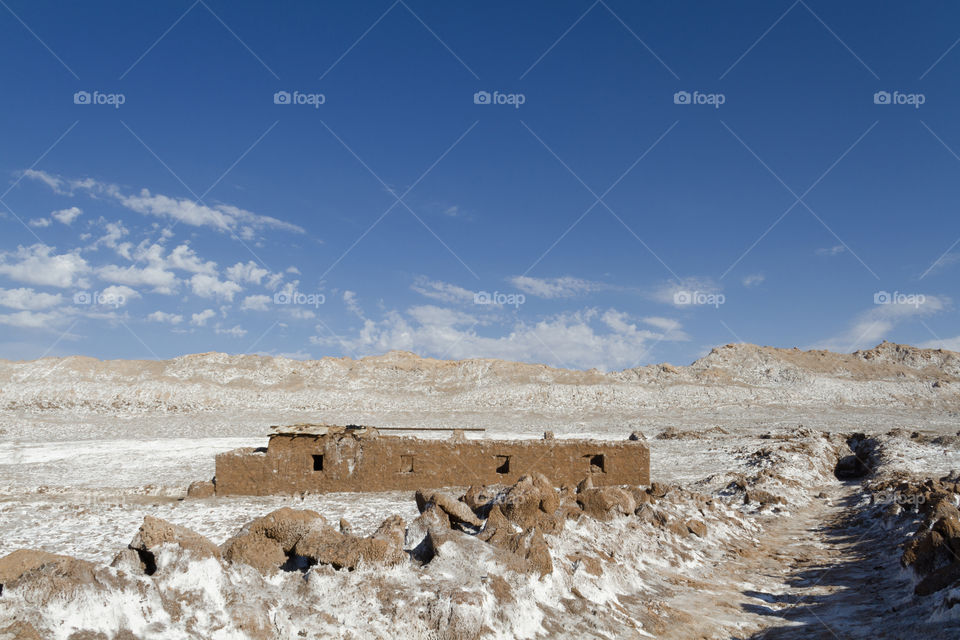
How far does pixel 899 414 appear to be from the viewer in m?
42.8

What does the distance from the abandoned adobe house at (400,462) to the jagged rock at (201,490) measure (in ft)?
0.44

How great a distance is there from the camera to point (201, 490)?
42.0ft

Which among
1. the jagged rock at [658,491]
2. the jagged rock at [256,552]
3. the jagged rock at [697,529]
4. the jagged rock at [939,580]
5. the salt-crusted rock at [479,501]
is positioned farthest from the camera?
the jagged rock at [658,491]

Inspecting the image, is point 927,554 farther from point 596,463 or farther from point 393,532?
point 596,463

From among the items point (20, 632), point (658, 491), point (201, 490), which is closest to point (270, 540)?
point (20, 632)

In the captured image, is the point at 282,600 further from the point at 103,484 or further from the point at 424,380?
the point at 424,380

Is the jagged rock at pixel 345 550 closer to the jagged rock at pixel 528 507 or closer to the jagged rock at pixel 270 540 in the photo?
the jagged rock at pixel 270 540

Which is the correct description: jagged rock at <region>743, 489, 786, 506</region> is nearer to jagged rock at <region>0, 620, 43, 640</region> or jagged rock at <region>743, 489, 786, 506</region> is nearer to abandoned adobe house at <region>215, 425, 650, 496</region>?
abandoned adobe house at <region>215, 425, 650, 496</region>

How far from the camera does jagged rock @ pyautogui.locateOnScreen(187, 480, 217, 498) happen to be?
12758 millimetres

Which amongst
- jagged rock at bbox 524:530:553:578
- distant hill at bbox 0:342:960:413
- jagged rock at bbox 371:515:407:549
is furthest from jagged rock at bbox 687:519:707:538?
distant hill at bbox 0:342:960:413

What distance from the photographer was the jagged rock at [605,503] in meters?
8.79

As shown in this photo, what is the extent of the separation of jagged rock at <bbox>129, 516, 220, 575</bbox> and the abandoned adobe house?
8.41 meters

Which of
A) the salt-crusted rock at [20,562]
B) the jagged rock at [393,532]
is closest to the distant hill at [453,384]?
the jagged rock at [393,532]

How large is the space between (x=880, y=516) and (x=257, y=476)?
11721 mm
